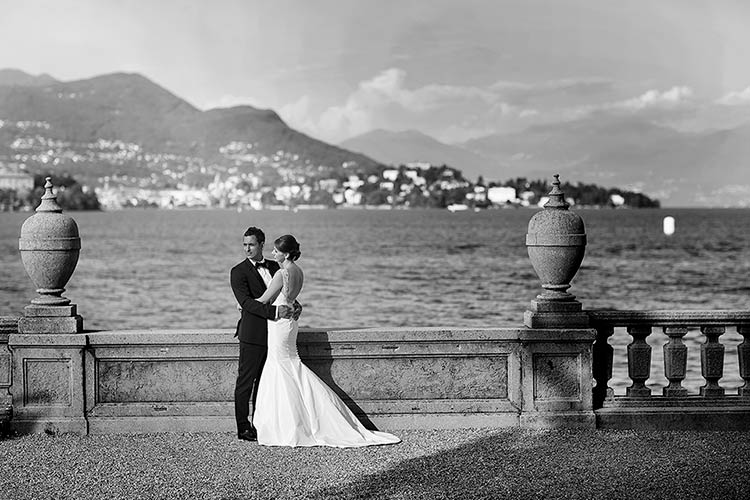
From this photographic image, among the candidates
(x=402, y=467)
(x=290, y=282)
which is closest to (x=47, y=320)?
(x=290, y=282)

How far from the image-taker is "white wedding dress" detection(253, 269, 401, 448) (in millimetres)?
8430

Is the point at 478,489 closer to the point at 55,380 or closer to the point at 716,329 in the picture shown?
the point at 716,329

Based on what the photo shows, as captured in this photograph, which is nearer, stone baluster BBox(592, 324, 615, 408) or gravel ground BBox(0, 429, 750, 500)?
gravel ground BBox(0, 429, 750, 500)

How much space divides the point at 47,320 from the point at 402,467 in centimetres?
344

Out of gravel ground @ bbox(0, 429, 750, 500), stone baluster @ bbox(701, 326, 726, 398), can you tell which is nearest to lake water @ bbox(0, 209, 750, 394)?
stone baluster @ bbox(701, 326, 726, 398)

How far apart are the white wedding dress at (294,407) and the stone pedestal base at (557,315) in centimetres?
167

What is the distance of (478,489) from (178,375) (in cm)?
317

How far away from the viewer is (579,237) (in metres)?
8.95

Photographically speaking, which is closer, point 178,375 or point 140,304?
point 178,375

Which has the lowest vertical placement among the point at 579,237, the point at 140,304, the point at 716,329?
the point at 140,304

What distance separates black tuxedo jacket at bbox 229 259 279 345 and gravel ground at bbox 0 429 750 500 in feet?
3.00

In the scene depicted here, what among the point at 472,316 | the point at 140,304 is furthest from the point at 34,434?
the point at 140,304

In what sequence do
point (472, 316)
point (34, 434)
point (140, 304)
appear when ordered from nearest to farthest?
point (34, 434)
point (472, 316)
point (140, 304)

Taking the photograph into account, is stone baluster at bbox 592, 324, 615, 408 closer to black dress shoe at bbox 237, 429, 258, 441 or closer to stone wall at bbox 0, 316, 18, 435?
black dress shoe at bbox 237, 429, 258, 441
